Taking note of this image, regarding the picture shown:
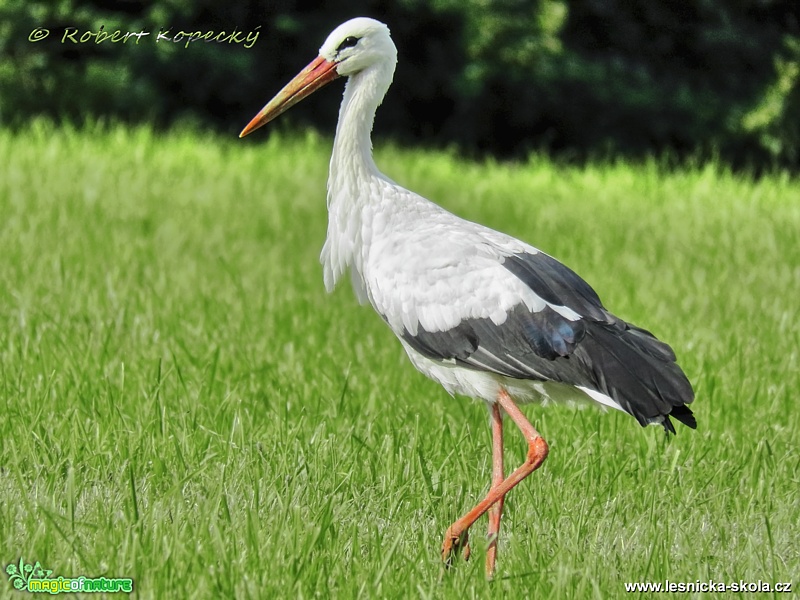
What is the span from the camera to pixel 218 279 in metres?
6.70

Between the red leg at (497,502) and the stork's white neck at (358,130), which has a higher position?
the stork's white neck at (358,130)

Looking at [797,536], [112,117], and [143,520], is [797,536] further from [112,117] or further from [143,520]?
[112,117]

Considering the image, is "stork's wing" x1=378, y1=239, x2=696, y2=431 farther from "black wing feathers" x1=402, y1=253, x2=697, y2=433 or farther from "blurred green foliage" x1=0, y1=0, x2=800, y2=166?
"blurred green foliage" x1=0, y1=0, x2=800, y2=166

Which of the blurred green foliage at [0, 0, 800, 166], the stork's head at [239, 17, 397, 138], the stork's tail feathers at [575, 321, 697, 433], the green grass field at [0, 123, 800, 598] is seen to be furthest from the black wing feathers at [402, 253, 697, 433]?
the blurred green foliage at [0, 0, 800, 166]

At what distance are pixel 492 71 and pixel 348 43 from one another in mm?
9979

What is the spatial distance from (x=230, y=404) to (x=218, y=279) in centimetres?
252

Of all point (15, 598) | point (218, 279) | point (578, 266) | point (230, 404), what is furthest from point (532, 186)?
point (15, 598)

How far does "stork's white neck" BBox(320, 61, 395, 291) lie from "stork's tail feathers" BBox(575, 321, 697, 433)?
34.5 inches

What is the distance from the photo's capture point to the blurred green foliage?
12891mm

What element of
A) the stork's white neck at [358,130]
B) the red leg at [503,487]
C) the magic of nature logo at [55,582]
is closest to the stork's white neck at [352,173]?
the stork's white neck at [358,130]

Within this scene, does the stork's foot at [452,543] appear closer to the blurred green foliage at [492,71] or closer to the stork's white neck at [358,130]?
the stork's white neck at [358,130]

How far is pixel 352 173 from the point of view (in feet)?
12.9

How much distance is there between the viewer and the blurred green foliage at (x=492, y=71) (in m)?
12.9

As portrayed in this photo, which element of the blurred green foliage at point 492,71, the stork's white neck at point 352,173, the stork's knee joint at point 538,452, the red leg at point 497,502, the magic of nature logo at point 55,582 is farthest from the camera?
the blurred green foliage at point 492,71
